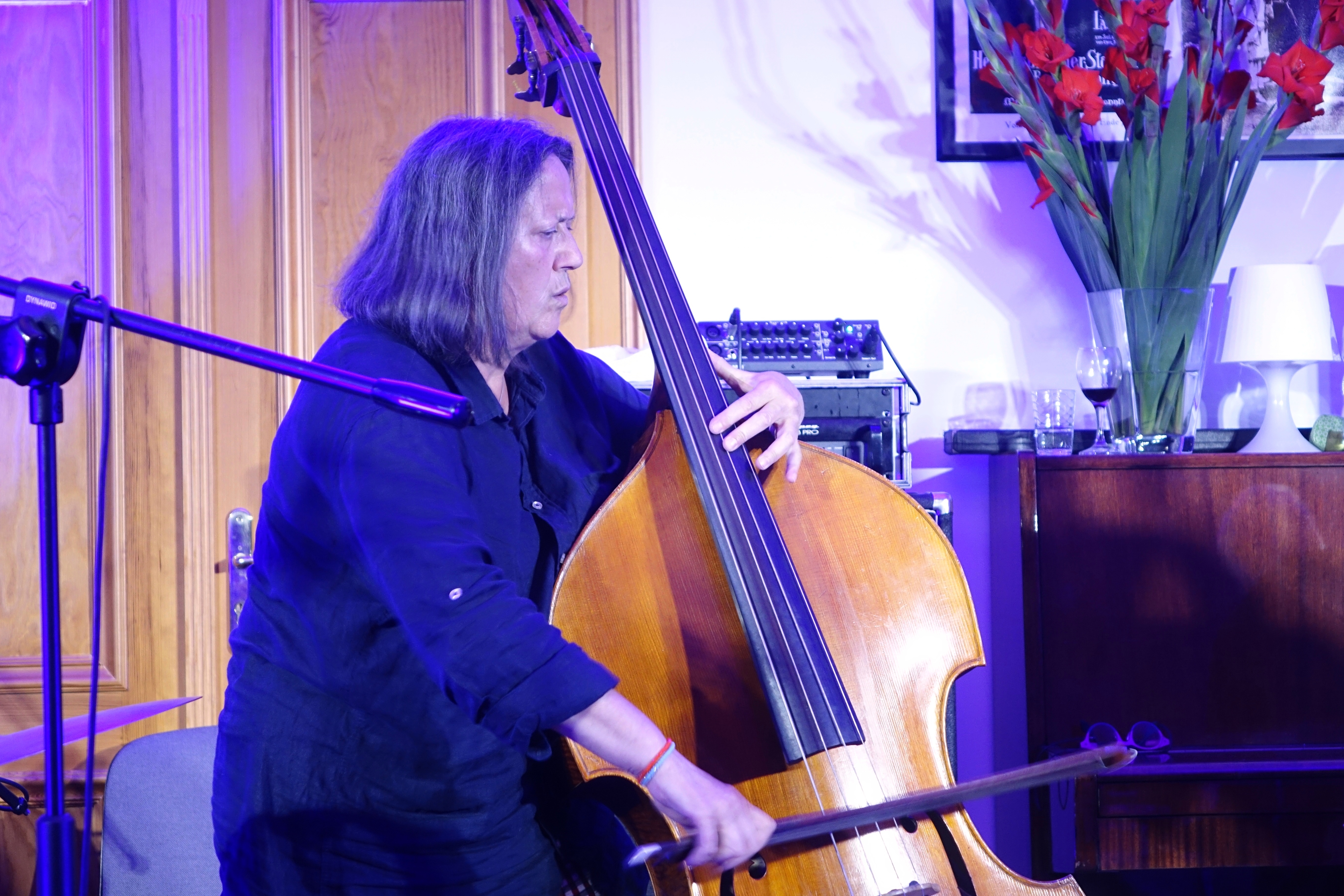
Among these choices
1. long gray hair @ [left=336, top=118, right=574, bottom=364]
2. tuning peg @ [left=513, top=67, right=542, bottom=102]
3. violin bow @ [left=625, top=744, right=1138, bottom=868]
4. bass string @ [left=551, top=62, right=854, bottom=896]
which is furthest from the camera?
tuning peg @ [left=513, top=67, right=542, bottom=102]

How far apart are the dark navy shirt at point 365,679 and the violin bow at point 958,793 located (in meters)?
0.22

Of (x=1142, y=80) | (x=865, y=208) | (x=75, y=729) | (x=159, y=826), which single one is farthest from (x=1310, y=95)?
(x=159, y=826)

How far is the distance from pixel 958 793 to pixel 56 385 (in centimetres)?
85

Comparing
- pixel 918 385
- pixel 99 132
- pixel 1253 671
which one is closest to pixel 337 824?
pixel 1253 671

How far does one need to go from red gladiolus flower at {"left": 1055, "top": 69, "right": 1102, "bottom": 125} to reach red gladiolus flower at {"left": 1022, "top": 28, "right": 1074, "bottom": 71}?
29 mm

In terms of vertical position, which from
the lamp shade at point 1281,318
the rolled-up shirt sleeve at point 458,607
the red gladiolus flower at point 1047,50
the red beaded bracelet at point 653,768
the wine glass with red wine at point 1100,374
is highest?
the red gladiolus flower at point 1047,50

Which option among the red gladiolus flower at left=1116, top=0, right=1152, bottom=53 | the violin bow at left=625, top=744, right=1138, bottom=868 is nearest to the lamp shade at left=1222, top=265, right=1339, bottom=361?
the red gladiolus flower at left=1116, top=0, right=1152, bottom=53

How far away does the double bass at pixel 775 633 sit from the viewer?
97cm

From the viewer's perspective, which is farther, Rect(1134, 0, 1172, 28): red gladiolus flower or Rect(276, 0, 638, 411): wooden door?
Rect(276, 0, 638, 411): wooden door

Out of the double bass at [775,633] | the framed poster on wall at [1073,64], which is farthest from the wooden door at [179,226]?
the double bass at [775,633]

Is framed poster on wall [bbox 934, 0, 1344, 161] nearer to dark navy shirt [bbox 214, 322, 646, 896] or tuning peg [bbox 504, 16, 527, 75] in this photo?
tuning peg [bbox 504, 16, 527, 75]

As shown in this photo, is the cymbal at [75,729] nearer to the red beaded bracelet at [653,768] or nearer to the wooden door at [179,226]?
the red beaded bracelet at [653,768]

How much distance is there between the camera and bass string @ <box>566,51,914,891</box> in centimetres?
98

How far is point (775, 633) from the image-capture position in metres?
1.03
